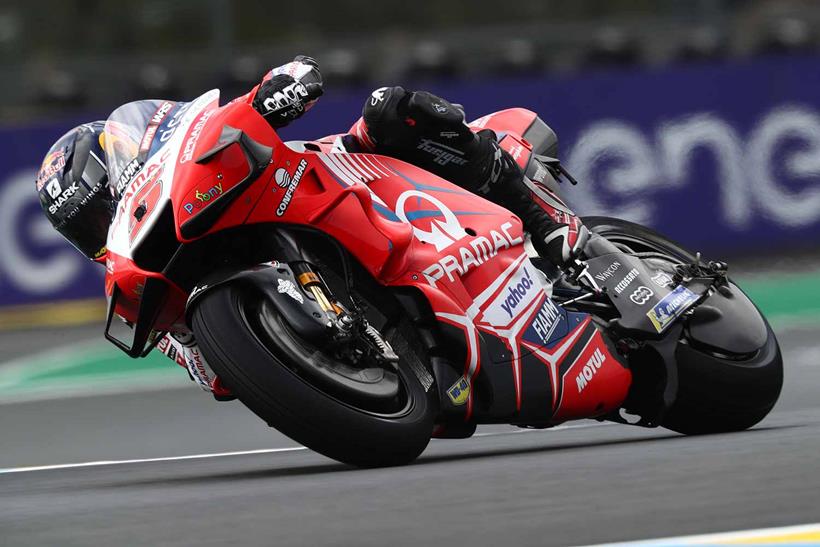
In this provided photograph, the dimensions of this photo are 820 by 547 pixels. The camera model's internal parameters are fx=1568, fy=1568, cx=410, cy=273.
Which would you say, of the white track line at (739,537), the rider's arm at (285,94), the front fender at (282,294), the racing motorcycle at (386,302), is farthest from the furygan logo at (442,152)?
the white track line at (739,537)

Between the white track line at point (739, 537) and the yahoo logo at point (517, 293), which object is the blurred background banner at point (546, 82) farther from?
the white track line at point (739, 537)

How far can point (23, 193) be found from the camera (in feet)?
37.0

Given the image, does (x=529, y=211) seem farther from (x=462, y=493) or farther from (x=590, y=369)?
(x=462, y=493)

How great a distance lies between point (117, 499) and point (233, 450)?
2.15 metres

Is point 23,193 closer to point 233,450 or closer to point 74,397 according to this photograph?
point 74,397

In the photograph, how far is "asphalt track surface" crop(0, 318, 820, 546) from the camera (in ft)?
12.0

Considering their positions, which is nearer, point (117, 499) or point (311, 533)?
point (311, 533)

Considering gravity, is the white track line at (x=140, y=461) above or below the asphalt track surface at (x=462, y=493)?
below

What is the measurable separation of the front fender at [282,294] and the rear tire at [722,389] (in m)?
1.57

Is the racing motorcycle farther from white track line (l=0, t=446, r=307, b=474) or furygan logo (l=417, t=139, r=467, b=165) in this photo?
white track line (l=0, t=446, r=307, b=474)

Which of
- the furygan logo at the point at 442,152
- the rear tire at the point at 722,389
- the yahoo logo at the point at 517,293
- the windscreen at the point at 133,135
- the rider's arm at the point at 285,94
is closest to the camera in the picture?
the rider's arm at the point at 285,94

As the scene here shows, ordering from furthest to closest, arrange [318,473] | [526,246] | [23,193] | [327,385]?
[23,193] < [526,246] < [318,473] < [327,385]

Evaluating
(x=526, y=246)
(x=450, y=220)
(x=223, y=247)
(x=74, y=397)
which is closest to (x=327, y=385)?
(x=223, y=247)

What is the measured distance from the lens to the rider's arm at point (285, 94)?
4.94 m
